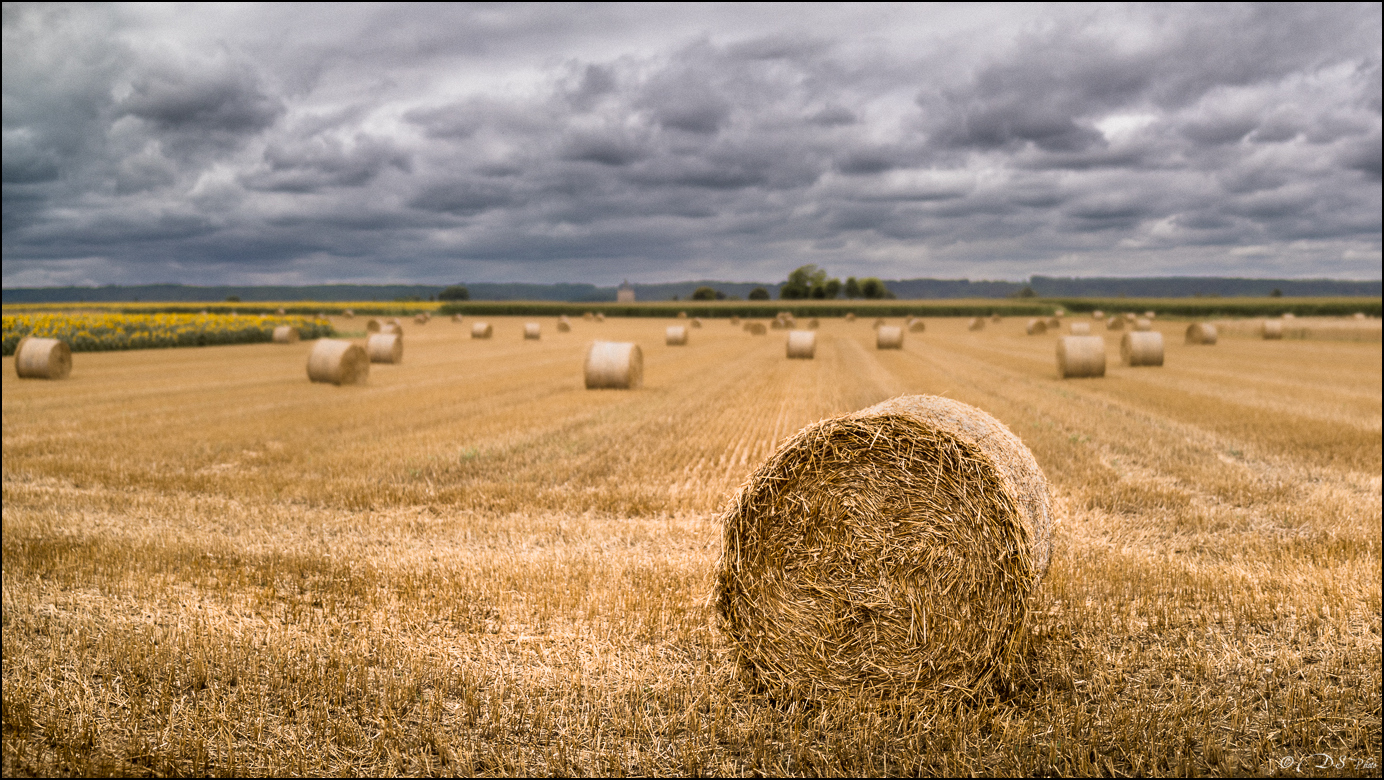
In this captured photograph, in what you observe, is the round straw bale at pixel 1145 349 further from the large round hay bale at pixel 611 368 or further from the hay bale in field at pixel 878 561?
the hay bale in field at pixel 878 561

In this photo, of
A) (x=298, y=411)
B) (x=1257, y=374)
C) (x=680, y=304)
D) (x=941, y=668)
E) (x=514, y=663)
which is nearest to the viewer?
(x=941, y=668)

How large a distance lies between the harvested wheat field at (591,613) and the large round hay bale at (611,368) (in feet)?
19.0

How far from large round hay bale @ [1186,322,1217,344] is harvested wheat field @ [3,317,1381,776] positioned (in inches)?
1096

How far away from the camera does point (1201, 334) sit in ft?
128

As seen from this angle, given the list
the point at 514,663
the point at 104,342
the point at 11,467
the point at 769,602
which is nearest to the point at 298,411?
the point at 11,467

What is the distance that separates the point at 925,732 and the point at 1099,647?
5.74 ft

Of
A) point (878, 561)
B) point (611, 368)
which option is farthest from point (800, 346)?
point (878, 561)

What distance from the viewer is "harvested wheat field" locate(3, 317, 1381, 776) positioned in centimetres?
440

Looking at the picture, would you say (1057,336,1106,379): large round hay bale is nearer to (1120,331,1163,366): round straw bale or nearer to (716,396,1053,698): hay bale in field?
(1120,331,1163,366): round straw bale

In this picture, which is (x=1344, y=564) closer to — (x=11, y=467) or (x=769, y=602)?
(x=769, y=602)

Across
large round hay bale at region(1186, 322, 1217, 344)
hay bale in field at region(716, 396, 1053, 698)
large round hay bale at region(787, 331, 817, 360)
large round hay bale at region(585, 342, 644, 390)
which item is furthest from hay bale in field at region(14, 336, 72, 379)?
large round hay bale at region(1186, 322, 1217, 344)

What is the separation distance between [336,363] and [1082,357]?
2010cm

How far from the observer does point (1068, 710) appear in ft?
15.4

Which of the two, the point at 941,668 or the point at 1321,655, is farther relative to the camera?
the point at 1321,655
